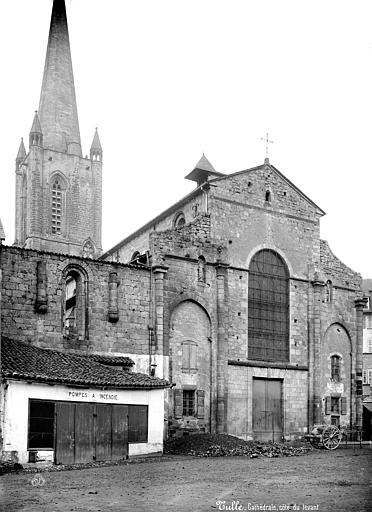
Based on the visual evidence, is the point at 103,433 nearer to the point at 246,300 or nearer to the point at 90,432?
the point at 90,432

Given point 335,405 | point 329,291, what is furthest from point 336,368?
point 329,291

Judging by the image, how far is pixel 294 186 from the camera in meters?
38.1

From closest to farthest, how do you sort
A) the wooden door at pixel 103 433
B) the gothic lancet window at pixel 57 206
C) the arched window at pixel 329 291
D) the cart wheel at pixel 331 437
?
the wooden door at pixel 103 433
the cart wheel at pixel 331 437
the arched window at pixel 329 291
the gothic lancet window at pixel 57 206

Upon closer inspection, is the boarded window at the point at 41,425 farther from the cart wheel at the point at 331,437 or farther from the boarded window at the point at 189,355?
the cart wheel at the point at 331,437

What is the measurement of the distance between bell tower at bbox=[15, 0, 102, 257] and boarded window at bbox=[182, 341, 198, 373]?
33.1m

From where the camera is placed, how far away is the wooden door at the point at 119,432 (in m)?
24.8

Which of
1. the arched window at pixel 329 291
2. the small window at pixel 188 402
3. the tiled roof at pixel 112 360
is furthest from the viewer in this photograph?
the arched window at pixel 329 291

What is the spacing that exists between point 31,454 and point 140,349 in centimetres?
958

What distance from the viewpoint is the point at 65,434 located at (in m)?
23.1

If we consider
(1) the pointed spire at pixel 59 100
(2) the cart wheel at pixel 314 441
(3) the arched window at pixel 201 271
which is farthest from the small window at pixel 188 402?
(1) the pointed spire at pixel 59 100

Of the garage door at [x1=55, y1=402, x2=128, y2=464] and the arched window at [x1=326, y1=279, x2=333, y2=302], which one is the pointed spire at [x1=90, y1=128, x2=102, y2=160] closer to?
the arched window at [x1=326, y1=279, x2=333, y2=302]

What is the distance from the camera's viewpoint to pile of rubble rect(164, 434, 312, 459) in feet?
88.7

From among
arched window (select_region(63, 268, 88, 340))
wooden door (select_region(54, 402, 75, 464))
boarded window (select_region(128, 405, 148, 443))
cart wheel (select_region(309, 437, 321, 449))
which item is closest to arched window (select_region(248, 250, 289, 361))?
cart wheel (select_region(309, 437, 321, 449))

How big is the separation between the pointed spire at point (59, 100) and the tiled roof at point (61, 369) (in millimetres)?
39924
